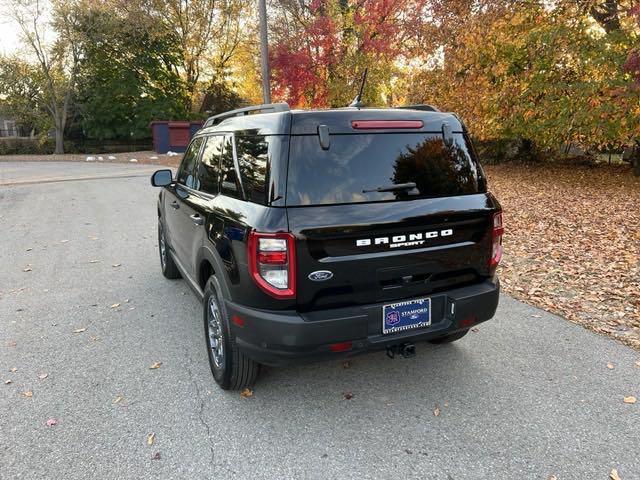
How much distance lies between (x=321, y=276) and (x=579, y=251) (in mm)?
5438

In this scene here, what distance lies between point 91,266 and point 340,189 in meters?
4.73

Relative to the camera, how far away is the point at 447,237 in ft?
9.25

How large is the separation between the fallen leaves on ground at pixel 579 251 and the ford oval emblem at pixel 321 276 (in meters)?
2.93

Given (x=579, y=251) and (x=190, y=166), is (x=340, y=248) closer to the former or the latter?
(x=190, y=166)

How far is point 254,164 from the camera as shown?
2781mm

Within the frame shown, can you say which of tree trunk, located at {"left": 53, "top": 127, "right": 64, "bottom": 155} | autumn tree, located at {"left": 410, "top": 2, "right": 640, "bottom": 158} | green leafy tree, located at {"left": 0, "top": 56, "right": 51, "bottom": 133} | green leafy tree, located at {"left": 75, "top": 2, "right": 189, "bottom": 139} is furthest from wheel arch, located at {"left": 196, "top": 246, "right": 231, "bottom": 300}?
tree trunk, located at {"left": 53, "top": 127, "right": 64, "bottom": 155}

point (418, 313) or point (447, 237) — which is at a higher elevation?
point (447, 237)

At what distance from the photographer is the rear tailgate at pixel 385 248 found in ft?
8.14

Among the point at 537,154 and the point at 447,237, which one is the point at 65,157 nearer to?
the point at 537,154

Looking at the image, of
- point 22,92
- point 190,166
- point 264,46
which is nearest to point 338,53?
point 264,46

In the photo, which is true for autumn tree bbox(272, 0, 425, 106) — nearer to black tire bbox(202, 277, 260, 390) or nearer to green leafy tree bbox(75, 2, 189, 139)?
green leafy tree bbox(75, 2, 189, 139)

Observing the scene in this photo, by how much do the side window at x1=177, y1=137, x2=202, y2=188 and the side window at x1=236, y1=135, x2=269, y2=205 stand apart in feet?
3.73

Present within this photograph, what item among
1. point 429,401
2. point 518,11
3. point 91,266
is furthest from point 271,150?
point 518,11

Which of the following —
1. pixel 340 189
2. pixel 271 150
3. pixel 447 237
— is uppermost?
pixel 271 150
